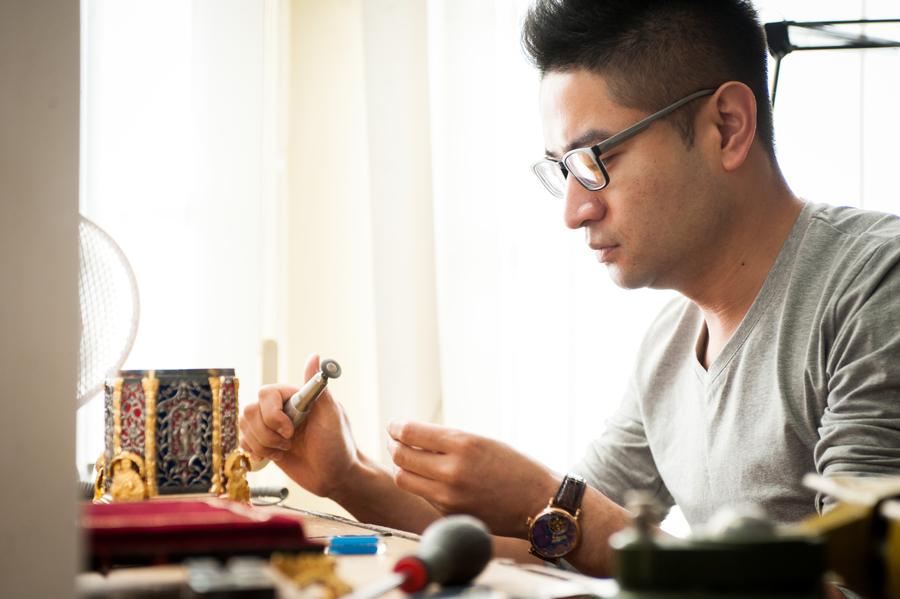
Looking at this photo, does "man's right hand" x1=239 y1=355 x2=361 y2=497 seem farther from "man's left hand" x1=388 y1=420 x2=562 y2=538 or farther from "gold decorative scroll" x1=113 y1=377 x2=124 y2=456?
"gold decorative scroll" x1=113 y1=377 x2=124 y2=456

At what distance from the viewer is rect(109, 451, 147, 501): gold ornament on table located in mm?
922

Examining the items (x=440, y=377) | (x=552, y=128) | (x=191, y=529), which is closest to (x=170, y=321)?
(x=440, y=377)

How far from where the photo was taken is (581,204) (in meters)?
1.36

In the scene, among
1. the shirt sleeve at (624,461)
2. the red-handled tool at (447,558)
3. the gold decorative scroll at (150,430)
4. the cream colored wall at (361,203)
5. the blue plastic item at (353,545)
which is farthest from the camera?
the cream colored wall at (361,203)

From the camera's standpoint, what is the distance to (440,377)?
2.47 m

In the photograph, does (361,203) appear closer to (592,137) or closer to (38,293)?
(592,137)

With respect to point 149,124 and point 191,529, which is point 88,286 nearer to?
point 191,529

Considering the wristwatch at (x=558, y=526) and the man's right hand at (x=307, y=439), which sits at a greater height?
the man's right hand at (x=307, y=439)

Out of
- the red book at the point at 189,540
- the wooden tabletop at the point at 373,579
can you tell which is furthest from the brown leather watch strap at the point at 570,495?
the red book at the point at 189,540

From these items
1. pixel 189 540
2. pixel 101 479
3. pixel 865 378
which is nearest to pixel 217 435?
pixel 101 479

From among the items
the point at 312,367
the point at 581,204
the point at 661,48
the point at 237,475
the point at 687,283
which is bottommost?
the point at 237,475

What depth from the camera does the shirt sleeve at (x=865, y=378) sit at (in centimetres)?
103

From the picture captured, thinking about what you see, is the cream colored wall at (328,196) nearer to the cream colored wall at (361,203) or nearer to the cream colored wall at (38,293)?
the cream colored wall at (361,203)

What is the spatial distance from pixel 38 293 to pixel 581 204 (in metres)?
0.96
